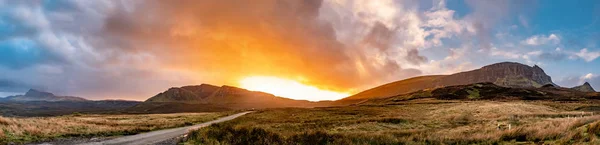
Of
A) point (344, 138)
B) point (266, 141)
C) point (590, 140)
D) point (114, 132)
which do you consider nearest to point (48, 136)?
point (114, 132)

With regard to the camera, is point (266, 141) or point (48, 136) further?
point (48, 136)

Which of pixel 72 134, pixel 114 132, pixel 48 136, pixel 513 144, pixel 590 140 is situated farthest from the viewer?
pixel 114 132

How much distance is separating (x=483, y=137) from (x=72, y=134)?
29151 mm

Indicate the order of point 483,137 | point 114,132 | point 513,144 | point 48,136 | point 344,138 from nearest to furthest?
point 513,144, point 483,137, point 344,138, point 48,136, point 114,132

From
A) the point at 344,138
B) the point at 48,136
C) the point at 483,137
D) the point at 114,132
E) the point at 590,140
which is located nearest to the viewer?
the point at 590,140

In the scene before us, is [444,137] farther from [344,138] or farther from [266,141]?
[266,141]

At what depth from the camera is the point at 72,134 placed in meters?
25.5

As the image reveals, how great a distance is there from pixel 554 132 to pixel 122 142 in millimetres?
25958

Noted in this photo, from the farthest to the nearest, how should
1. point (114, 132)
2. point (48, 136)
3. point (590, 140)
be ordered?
point (114, 132) → point (48, 136) → point (590, 140)

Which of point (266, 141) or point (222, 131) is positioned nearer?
Result: point (266, 141)

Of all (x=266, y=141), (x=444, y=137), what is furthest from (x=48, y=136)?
(x=444, y=137)

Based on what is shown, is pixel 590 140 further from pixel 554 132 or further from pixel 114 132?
pixel 114 132

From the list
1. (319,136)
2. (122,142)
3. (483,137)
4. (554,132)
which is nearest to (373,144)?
(319,136)

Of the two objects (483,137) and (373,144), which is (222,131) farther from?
(483,137)
